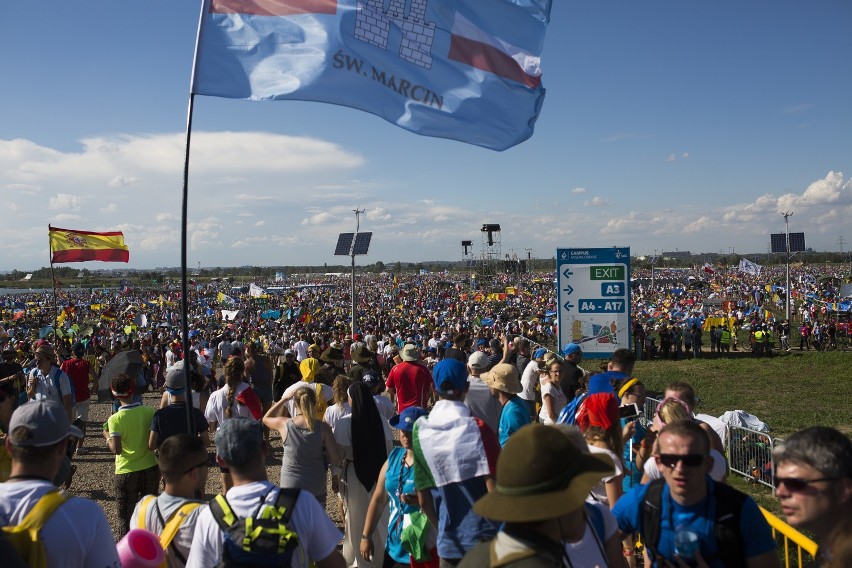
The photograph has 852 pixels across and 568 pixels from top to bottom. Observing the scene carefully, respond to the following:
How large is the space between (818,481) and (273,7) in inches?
186

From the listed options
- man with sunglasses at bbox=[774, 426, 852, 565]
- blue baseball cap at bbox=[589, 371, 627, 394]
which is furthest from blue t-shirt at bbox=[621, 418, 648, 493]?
man with sunglasses at bbox=[774, 426, 852, 565]

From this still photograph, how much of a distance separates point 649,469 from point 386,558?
1878mm

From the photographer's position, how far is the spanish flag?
744 inches

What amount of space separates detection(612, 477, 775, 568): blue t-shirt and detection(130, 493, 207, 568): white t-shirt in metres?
1.96

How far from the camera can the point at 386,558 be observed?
418 cm

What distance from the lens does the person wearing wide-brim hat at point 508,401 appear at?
4.59 m

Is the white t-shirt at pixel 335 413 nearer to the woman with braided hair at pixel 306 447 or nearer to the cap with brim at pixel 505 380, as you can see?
the woman with braided hair at pixel 306 447

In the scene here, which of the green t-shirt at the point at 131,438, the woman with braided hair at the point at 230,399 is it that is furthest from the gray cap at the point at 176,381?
the woman with braided hair at the point at 230,399

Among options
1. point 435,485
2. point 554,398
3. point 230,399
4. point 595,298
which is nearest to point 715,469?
point 435,485

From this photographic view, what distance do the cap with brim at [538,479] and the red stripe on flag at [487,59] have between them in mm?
4369

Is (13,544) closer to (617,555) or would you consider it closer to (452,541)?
(452,541)

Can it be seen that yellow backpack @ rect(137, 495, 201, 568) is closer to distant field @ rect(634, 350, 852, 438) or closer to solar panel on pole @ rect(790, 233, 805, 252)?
distant field @ rect(634, 350, 852, 438)

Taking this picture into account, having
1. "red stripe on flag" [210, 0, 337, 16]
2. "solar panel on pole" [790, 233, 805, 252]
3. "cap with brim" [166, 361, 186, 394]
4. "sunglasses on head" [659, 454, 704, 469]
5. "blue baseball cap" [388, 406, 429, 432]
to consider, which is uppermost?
"red stripe on flag" [210, 0, 337, 16]

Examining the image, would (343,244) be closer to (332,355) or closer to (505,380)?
(332,355)
